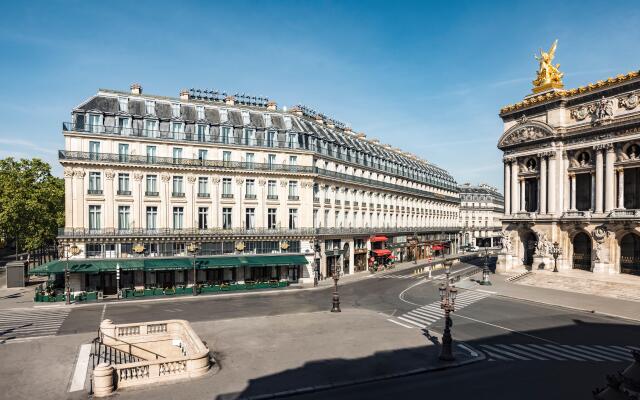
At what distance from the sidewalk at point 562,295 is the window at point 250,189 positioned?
25705 mm

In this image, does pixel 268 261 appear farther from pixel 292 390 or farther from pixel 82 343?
pixel 292 390

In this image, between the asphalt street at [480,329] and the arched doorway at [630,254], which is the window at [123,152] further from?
the arched doorway at [630,254]

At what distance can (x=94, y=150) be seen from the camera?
43.7m

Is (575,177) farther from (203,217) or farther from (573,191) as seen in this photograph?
(203,217)

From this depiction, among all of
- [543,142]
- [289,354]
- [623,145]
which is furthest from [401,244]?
[289,354]

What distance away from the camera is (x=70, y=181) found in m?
42.6

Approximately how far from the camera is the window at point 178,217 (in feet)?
153

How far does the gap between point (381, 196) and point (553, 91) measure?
28508mm

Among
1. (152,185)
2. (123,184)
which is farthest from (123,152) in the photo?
(152,185)

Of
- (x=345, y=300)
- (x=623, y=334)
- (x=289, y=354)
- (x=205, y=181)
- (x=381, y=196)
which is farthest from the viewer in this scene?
(x=381, y=196)

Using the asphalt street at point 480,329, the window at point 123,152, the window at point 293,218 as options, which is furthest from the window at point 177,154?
the asphalt street at point 480,329

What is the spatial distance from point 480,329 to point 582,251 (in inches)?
1134

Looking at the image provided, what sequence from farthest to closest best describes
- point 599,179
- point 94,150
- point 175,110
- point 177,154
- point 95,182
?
point 175,110 < point 599,179 < point 177,154 < point 94,150 < point 95,182

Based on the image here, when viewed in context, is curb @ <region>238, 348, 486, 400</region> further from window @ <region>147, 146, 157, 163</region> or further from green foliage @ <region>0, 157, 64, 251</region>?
green foliage @ <region>0, 157, 64, 251</region>
